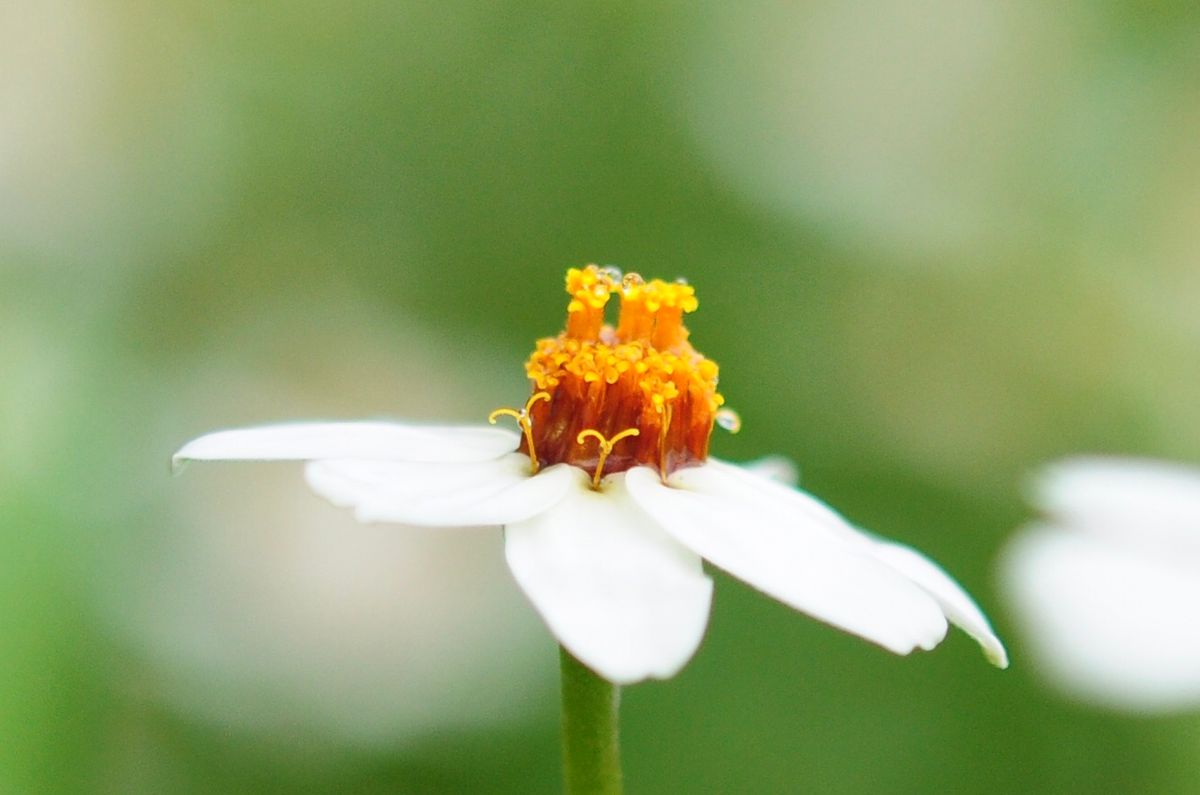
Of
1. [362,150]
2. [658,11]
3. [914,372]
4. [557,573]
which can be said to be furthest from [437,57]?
[557,573]

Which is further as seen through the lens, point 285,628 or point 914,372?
point 914,372

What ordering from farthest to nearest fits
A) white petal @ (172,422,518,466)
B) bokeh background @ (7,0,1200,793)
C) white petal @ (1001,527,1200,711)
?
bokeh background @ (7,0,1200,793)
white petal @ (1001,527,1200,711)
white petal @ (172,422,518,466)

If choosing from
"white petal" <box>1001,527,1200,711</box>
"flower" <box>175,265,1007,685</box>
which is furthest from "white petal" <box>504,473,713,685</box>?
"white petal" <box>1001,527,1200,711</box>

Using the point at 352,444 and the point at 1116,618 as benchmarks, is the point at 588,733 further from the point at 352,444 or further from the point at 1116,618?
the point at 1116,618

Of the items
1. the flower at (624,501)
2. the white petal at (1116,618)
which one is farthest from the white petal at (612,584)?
the white petal at (1116,618)

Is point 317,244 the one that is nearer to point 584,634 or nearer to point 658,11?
point 658,11

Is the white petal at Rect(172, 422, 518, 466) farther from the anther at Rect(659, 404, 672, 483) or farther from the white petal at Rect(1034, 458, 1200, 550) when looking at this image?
the white petal at Rect(1034, 458, 1200, 550)

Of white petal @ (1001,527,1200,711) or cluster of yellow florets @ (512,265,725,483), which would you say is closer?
cluster of yellow florets @ (512,265,725,483)
